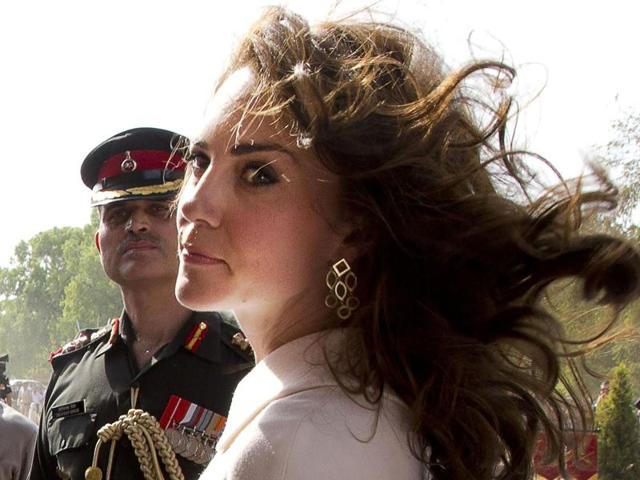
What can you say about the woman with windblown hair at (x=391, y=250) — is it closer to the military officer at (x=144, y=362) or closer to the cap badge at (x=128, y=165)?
the military officer at (x=144, y=362)

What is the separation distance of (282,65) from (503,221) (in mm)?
399

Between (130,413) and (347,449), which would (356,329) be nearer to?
(347,449)

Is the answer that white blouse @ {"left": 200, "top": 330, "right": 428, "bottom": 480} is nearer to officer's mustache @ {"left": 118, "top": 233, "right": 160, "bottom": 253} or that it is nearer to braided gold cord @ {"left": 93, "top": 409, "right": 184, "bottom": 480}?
braided gold cord @ {"left": 93, "top": 409, "right": 184, "bottom": 480}

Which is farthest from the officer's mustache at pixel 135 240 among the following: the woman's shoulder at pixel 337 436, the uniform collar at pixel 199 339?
the woman's shoulder at pixel 337 436

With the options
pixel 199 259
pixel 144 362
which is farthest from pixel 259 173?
pixel 144 362

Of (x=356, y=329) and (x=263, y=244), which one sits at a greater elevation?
(x=263, y=244)

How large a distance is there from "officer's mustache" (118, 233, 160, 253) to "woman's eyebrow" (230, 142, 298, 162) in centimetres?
167

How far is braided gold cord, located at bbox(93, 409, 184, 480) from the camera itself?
288 centimetres

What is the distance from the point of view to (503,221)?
1.42 metres

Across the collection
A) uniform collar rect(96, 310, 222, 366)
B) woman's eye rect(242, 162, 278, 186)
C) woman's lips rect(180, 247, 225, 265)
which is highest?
woman's eye rect(242, 162, 278, 186)

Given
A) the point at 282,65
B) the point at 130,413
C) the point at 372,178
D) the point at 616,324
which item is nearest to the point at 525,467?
the point at 616,324

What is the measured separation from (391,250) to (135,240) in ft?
5.87

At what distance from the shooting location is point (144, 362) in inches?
125

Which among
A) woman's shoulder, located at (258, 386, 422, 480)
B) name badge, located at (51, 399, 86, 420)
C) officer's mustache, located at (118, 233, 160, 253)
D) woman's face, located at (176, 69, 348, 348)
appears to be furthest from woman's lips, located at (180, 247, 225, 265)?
name badge, located at (51, 399, 86, 420)
